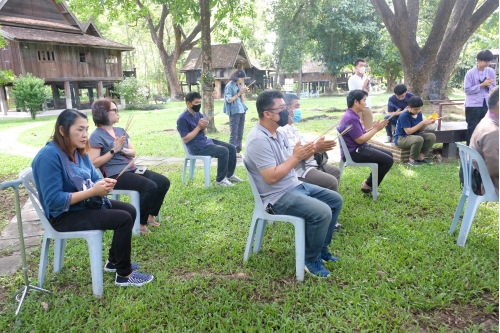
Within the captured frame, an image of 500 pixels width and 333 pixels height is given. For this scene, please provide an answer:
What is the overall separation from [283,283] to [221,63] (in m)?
29.5

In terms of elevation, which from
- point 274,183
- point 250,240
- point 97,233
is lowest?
point 250,240

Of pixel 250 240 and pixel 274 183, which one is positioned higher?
pixel 274 183

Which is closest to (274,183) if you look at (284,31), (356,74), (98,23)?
(356,74)

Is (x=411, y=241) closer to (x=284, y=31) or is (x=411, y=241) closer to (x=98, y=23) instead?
(x=284, y=31)

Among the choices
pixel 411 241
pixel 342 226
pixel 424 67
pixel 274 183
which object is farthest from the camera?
pixel 424 67

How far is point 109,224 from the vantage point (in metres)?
2.74

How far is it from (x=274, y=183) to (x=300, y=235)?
451 millimetres

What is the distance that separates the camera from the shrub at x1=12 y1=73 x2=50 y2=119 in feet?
54.1

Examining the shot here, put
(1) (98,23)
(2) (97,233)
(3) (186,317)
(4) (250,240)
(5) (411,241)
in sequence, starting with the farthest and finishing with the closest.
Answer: (1) (98,23)
(5) (411,241)
(4) (250,240)
(2) (97,233)
(3) (186,317)

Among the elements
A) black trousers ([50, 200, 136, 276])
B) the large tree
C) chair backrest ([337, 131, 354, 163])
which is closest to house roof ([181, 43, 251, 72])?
the large tree

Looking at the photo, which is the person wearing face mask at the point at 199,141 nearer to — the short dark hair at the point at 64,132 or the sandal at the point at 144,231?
the sandal at the point at 144,231

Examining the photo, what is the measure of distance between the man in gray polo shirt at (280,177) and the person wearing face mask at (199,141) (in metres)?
2.29

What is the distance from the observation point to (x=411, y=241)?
3.49 metres

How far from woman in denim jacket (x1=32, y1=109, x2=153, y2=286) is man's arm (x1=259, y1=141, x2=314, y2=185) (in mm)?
1103
